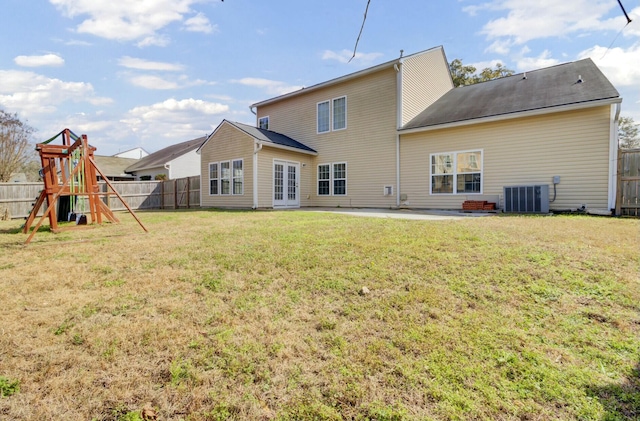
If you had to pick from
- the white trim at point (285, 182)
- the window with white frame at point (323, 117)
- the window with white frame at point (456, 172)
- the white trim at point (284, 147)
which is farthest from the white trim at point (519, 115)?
the white trim at point (285, 182)

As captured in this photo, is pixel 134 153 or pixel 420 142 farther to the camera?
pixel 134 153

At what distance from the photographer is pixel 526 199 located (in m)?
9.75

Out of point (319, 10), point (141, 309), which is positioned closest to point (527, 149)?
point (319, 10)

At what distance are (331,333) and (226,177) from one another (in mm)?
13272

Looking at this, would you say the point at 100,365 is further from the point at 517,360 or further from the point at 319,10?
the point at 319,10

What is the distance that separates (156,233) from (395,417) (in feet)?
21.0

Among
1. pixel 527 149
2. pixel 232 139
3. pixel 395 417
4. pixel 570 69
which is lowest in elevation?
pixel 395 417

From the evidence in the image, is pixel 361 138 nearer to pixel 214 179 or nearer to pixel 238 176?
pixel 238 176

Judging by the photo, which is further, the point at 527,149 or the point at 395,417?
the point at 527,149

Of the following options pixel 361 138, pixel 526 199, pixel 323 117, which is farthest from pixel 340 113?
pixel 526 199

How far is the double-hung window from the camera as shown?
14508 mm

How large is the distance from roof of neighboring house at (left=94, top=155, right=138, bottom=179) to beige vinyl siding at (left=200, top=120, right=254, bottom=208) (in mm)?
15713

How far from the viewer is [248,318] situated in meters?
2.80

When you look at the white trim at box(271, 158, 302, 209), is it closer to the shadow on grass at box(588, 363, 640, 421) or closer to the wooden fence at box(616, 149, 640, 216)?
the wooden fence at box(616, 149, 640, 216)
